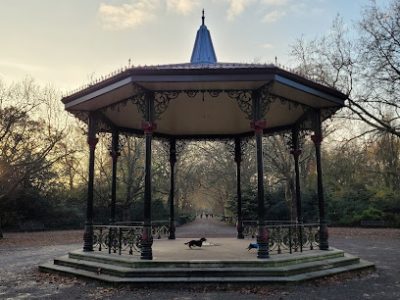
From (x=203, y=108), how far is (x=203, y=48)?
3142mm

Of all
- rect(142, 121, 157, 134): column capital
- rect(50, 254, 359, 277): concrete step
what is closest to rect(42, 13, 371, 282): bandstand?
rect(142, 121, 157, 134): column capital

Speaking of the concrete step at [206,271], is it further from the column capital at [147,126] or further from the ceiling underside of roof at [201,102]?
the ceiling underside of roof at [201,102]

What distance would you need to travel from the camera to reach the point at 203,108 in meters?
14.4

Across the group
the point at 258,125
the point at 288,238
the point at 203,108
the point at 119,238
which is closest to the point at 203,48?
the point at 203,108

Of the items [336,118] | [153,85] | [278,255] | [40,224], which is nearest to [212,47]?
[153,85]

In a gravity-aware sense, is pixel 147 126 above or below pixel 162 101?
below

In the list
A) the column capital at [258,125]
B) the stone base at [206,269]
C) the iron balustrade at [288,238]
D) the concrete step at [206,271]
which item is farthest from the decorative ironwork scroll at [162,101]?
the iron balustrade at [288,238]

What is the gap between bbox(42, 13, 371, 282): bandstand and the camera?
1079 centimetres

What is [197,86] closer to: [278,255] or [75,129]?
[278,255]

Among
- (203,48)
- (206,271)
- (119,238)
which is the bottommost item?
(206,271)

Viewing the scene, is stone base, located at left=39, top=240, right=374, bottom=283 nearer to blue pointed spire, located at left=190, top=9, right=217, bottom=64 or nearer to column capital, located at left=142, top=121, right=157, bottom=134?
column capital, located at left=142, top=121, right=157, bottom=134

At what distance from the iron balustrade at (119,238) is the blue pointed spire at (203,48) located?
7.53 metres

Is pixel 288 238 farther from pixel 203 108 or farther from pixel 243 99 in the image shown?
pixel 203 108

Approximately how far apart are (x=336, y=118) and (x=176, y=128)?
16.0 meters
